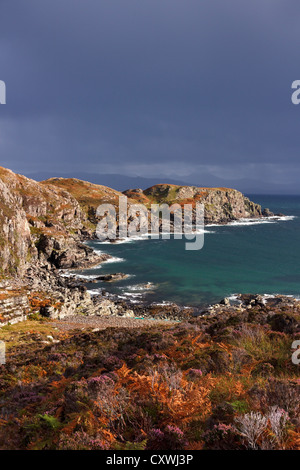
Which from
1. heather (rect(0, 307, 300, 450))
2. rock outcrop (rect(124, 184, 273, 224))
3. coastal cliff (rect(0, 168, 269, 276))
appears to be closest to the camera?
heather (rect(0, 307, 300, 450))

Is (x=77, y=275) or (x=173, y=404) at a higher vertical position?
(x=173, y=404)

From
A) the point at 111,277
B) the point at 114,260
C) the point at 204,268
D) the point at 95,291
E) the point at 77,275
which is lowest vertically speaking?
the point at 95,291

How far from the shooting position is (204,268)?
7500cm

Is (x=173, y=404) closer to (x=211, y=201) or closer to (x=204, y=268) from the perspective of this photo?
(x=204, y=268)

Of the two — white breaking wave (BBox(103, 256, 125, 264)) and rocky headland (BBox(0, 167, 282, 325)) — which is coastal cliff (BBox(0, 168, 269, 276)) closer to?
rocky headland (BBox(0, 167, 282, 325))

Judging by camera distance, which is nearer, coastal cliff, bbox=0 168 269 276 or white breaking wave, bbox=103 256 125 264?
coastal cliff, bbox=0 168 269 276

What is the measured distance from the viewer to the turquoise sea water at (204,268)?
186ft

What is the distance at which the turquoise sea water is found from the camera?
56.8 m

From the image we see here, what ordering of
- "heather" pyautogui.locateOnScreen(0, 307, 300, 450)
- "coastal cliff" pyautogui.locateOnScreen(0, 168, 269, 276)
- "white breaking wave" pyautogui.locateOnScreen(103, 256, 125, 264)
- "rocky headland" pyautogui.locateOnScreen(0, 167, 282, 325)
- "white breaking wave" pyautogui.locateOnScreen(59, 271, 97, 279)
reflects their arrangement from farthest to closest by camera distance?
"white breaking wave" pyautogui.locateOnScreen(103, 256, 125, 264)
"white breaking wave" pyautogui.locateOnScreen(59, 271, 97, 279)
"coastal cliff" pyautogui.locateOnScreen(0, 168, 269, 276)
"rocky headland" pyautogui.locateOnScreen(0, 167, 282, 325)
"heather" pyautogui.locateOnScreen(0, 307, 300, 450)

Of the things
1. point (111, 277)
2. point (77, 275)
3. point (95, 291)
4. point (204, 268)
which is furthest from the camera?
point (204, 268)

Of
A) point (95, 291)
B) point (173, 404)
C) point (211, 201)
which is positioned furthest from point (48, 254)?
point (211, 201)

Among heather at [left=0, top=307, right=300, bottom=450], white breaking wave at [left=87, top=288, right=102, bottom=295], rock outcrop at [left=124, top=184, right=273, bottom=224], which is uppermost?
rock outcrop at [left=124, top=184, right=273, bottom=224]

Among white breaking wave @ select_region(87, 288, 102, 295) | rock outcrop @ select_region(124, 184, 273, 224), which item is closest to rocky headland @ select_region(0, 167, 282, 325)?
white breaking wave @ select_region(87, 288, 102, 295)

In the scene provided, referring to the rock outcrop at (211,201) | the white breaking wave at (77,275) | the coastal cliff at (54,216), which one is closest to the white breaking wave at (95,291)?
the white breaking wave at (77,275)
